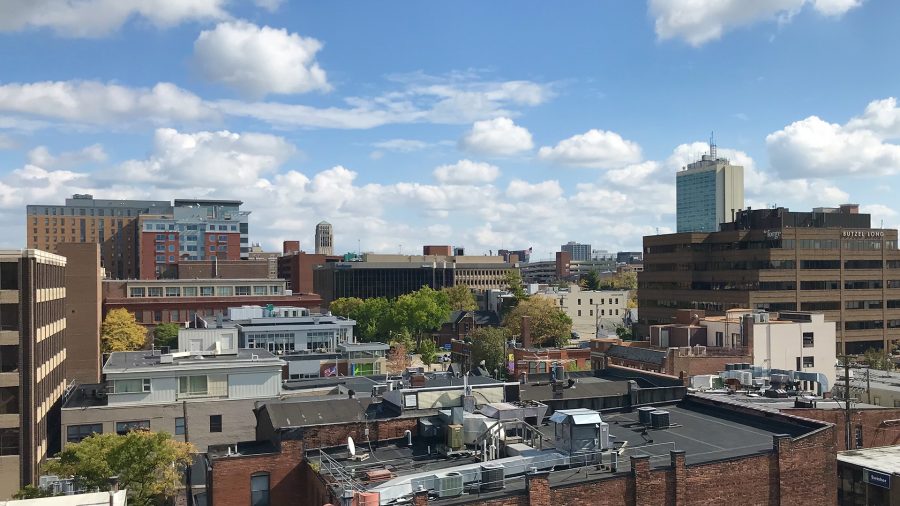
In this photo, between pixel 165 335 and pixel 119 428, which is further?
pixel 165 335

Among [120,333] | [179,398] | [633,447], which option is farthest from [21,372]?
[120,333]

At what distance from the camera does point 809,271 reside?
126 m

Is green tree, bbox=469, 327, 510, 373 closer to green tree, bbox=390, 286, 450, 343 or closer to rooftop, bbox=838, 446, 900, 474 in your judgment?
green tree, bbox=390, 286, 450, 343

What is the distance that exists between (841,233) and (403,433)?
113540mm

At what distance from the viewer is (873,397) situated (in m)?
71.9

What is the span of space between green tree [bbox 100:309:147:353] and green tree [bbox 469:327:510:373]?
5198 centimetres

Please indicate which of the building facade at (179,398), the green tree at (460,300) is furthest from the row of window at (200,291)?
the building facade at (179,398)

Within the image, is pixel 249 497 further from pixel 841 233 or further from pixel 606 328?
pixel 606 328

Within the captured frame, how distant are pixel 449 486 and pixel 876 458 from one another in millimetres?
27716

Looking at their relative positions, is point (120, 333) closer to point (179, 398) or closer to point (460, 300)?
point (179, 398)

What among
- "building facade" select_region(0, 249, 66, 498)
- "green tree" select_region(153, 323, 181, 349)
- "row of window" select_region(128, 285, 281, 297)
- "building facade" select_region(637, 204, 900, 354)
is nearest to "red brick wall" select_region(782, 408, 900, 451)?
"building facade" select_region(0, 249, 66, 498)

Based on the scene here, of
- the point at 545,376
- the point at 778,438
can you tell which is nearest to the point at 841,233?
the point at 545,376

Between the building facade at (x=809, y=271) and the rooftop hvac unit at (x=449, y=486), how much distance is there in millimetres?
104714

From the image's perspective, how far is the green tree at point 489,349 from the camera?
111 metres
